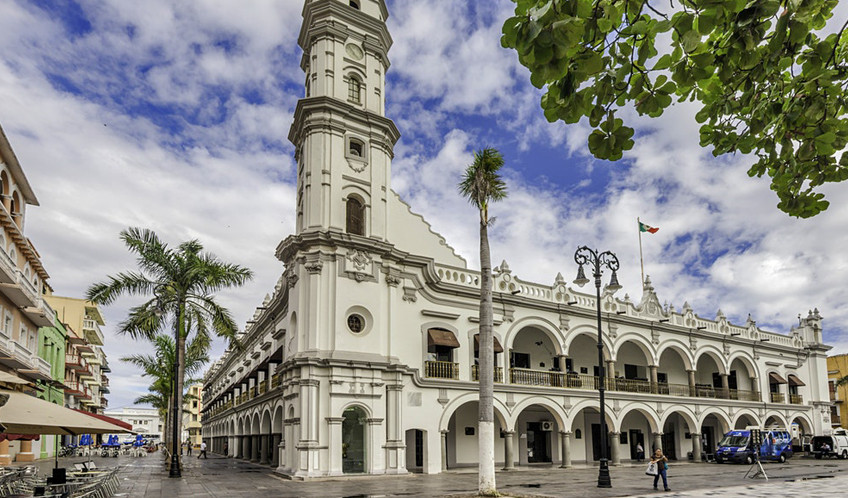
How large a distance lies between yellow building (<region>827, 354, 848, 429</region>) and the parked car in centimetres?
1969

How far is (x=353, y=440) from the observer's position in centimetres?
2758

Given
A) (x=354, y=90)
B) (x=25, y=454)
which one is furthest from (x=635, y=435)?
(x=25, y=454)

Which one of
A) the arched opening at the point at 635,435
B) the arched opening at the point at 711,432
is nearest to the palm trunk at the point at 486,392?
the arched opening at the point at 635,435

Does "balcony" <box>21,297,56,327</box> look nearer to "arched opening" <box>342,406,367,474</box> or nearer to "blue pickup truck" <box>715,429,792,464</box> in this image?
"arched opening" <box>342,406,367,474</box>

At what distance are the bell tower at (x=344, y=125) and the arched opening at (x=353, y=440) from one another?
766 cm

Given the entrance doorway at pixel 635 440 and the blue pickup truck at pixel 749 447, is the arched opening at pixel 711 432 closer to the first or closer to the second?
the blue pickup truck at pixel 749 447

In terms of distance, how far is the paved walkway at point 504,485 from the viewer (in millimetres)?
19672

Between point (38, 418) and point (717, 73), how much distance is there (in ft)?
43.6

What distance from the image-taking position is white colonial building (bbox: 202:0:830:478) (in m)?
26.7

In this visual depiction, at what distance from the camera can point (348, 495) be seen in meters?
19.5

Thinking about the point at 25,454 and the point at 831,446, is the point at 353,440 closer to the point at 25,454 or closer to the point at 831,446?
the point at 25,454

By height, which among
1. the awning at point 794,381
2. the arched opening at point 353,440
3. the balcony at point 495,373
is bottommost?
the arched opening at point 353,440

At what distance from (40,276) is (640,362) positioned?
123 feet

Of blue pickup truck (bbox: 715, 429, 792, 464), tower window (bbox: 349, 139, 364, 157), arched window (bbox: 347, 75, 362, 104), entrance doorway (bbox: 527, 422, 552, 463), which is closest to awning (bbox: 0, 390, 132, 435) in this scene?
tower window (bbox: 349, 139, 364, 157)
